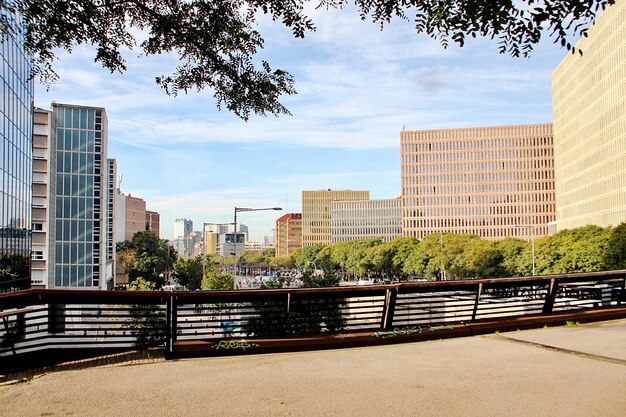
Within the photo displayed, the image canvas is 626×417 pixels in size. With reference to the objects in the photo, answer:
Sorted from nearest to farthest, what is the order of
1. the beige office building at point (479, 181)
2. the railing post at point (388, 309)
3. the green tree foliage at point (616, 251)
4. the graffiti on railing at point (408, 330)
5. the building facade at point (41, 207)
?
the graffiti on railing at point (408, 330)
the railing post at point (388, 309)
the green tree foliage at point (616, 251)
the building facade at point (41, 207)
the beige office building at point (479, 181)

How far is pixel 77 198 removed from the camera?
3004 inches

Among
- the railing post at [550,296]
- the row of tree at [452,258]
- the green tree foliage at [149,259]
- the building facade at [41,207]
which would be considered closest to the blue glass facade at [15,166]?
the row of tree at [452,258]

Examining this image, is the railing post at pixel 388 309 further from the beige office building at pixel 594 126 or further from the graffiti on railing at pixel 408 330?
the beige office building at pixel 594 126

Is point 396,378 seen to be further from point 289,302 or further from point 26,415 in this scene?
point 26,415

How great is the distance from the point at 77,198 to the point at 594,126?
82207mm

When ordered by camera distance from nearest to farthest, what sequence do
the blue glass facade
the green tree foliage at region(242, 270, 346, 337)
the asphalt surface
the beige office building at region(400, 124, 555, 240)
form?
the asphalt surface → the green tree foliage at region(242, 270, 346, 337) → the blue glass facade → the beige office building at region(400, 124, 555, 240)

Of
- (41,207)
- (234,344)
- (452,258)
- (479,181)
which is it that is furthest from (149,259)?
(479,181)

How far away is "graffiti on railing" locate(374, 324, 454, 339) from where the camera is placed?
957 cm

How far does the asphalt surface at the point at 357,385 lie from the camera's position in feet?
18.9

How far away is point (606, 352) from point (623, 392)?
7.81 feet

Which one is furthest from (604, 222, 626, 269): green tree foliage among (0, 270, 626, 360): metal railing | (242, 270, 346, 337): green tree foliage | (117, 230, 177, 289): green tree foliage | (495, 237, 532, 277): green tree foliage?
(117, 230, 177, 289): green tree foliage

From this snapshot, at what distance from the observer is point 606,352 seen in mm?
8289

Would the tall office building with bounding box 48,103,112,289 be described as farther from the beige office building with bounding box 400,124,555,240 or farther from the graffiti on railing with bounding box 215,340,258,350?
the beige office building with bounding box 400,124,555,240

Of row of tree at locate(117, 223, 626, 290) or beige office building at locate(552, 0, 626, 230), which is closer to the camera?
row of tree at locate(117, 223, 626, 290)
